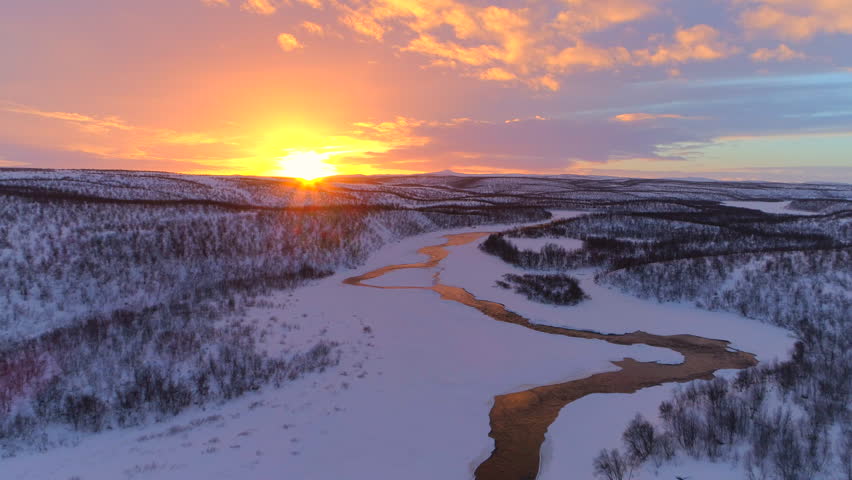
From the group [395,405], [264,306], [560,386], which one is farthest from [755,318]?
[264,306]

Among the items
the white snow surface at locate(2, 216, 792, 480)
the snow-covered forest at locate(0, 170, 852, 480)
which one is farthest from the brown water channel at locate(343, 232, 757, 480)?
the snow-covered forest at locate(0, 170, 852, 480)

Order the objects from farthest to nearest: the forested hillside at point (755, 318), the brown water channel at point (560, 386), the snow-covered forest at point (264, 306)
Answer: the brown water channel at point (560, 386) → the snow-covered forest at point (264, 306) → the forested hillside at point (755, 318)

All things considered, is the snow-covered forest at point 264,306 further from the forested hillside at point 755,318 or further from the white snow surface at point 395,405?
the white snow surface at point 395,405

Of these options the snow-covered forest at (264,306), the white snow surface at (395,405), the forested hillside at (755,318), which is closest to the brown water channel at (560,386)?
the white snow surface at (395,405)

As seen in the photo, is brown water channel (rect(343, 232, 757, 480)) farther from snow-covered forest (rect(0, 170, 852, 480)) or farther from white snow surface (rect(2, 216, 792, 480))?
snow-covered forest (rect(0, 170, 852, 480))

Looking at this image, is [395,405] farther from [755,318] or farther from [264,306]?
[755,318]
